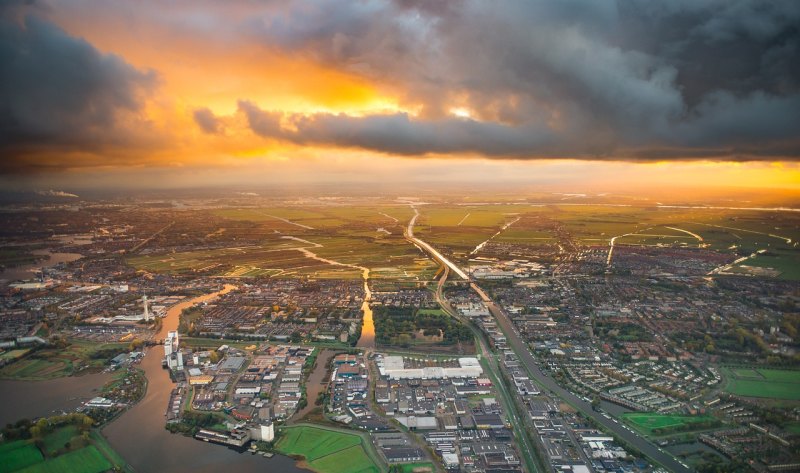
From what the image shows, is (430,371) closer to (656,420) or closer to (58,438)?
(656,420)

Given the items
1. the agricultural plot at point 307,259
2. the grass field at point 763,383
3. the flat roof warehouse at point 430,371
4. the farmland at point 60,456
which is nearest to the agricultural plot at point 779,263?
the grass field at point 763,383

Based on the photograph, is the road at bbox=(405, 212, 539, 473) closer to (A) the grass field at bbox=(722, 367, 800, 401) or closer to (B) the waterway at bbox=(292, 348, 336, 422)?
(B) the waterway at bbox=(292, 348, 336, 422)

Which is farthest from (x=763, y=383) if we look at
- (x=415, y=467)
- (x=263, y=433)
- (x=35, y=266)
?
(x=35, y=266)

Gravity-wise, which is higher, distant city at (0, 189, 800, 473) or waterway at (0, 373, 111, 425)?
distant city at (0, 189, 800, 473)

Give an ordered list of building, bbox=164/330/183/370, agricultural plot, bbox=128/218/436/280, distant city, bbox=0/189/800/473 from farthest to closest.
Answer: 1. agricultural plot, bbox=128/218/436/280
2. building, bbox=164/330/183/370
3. distant city, bbox=0/189/800/473

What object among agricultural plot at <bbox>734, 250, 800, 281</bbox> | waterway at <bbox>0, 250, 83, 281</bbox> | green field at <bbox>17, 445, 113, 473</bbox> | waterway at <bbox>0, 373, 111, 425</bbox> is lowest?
green field at <bbox>17, 445, 113, 473</bbox>

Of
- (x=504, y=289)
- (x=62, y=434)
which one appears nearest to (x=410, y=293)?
(x=504, y=289)

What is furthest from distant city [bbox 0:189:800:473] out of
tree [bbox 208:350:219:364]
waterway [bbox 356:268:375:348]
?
waterway [bbox 356:268:375:348]
